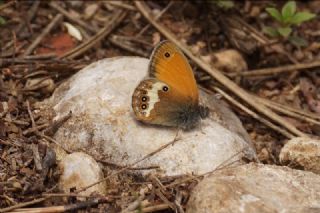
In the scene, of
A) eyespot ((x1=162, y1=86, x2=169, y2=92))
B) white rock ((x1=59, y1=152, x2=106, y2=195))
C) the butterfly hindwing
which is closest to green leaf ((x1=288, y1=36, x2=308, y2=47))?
the butterfly hindwing

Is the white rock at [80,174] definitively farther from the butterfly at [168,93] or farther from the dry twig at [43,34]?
the dry twig at [43,34]

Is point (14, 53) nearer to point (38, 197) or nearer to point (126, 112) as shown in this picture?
point (126, 112)

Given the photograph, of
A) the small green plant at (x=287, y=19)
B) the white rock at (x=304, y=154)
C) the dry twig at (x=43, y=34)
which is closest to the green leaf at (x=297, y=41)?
the small green plant at (x=287, y=19)

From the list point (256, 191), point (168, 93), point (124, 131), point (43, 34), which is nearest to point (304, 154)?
point (256, 191)

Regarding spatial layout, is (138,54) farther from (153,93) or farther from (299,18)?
(299,18)

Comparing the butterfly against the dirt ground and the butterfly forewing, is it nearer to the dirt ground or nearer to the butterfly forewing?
the butterfly forewing

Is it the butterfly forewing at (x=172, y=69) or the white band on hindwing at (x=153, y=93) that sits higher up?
the butterfly forewing at (x=172, y=69)

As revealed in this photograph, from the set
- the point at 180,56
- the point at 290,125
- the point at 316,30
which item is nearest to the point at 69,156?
the point at 180,56
